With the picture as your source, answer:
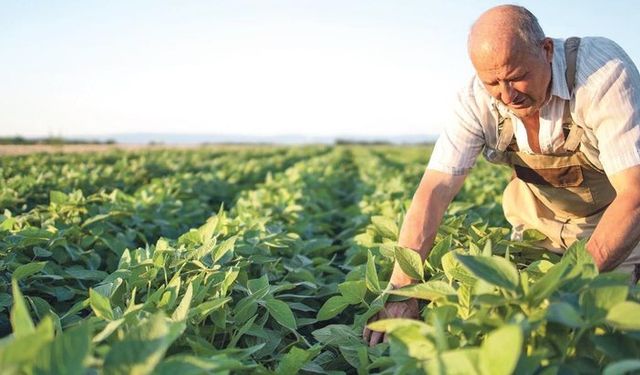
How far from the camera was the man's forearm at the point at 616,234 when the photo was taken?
1920 millimetres

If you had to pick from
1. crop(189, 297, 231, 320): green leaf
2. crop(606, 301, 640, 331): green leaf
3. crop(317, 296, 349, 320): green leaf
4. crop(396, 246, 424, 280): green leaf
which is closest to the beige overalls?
crop(396, 246, 424, 280): green leaf

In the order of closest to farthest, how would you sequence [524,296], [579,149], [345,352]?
1. [524,296]
2. [345,352]
3. [579,149]

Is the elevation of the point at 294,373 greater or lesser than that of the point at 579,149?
lesser

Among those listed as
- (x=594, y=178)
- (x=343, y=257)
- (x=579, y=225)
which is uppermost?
(x=594, y=178)

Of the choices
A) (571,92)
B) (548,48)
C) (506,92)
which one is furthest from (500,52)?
(571,92)

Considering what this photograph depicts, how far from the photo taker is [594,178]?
8.64ft

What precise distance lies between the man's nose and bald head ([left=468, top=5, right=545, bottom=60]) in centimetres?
13

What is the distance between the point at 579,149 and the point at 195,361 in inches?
75.1

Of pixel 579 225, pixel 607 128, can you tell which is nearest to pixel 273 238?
pixel 579 225

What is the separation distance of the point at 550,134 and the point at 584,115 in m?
0.17

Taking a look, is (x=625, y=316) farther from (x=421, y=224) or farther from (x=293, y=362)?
(x=421, y=224)

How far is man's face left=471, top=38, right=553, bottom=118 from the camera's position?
203 cm

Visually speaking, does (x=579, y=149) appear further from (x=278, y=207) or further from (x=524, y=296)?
(x=278, y=207)

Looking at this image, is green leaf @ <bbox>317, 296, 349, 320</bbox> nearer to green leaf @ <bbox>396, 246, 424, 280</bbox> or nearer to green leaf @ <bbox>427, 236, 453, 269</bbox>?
green leaf @ <bbox>396, 246, 424, 280</bbox>
